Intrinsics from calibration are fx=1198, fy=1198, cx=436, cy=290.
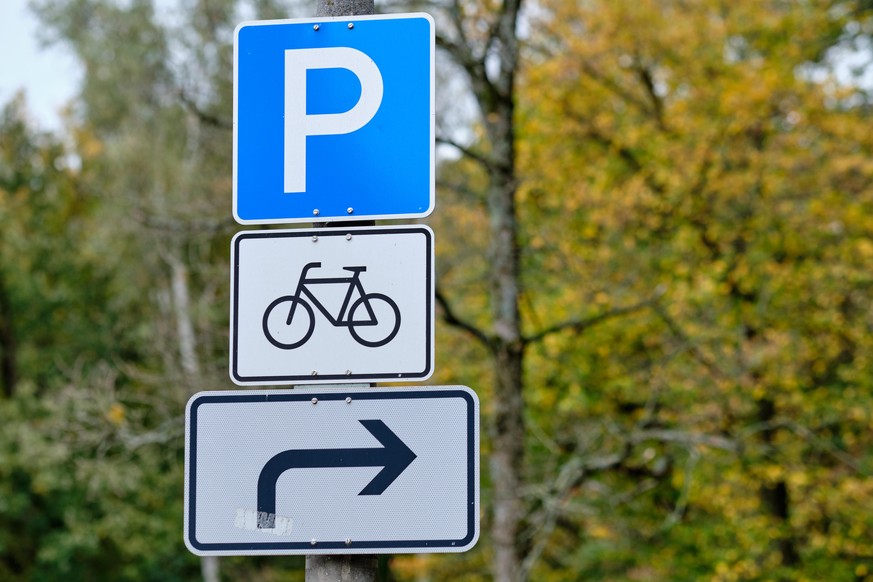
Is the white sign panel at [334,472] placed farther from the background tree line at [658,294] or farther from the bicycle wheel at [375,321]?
the background tree line at [658,294]

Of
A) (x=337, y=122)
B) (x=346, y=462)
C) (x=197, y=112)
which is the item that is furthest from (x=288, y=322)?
(x=197, y=112)

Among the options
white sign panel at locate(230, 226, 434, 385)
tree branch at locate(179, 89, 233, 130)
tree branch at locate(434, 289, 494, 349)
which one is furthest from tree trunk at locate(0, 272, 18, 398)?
white sign panel at locate(230, 226, 434, 385)

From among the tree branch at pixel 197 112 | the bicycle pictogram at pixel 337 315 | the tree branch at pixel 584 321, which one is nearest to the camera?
the bicycle pictogram at pixel 337 315

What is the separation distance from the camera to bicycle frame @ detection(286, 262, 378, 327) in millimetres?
2881

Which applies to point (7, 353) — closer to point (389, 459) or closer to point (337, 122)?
point (337, 122)

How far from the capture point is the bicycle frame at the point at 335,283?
2.88 metres

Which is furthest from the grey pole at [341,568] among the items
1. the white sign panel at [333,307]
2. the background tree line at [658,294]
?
the background tree line at [658,294]

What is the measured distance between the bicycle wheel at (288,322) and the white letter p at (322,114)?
32 centimetres

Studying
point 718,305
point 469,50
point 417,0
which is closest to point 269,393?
point 417,0

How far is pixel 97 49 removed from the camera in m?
29.2

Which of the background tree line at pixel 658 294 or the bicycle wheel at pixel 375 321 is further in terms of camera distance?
the background tree line at pixel 658 294

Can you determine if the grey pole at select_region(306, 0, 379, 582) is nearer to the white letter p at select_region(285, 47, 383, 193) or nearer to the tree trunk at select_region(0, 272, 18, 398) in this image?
the white letter p at select_region(285, 47, 383, 193)

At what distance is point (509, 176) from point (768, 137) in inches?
245

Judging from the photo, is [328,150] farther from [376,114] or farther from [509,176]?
[509,176]
